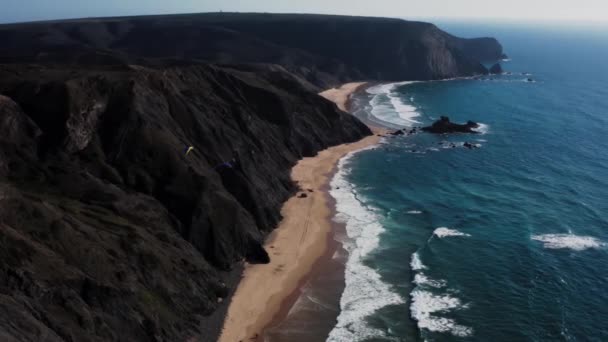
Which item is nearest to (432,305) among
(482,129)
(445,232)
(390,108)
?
(445,232)

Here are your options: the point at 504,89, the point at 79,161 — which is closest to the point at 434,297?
the point at 79,161

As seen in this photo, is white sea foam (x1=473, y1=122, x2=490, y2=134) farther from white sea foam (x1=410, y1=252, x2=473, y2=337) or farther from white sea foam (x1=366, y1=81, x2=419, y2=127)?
white sea foam (x1=410, y1=252, x2=473, y2=337)

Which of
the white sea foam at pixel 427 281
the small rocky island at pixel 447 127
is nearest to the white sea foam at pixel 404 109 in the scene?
the small rocky island at pixel 447 127

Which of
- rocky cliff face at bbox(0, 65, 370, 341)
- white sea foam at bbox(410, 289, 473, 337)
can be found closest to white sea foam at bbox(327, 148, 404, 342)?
white sea foam at bbox(410, 289, 473, 337)

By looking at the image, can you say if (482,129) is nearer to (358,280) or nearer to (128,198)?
(358,280)

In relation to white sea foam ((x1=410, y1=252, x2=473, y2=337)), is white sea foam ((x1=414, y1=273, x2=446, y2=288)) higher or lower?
higher

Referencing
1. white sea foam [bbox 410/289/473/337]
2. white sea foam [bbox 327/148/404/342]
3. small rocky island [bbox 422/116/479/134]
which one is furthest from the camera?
small rocky island [bbox 422/116/479/134]

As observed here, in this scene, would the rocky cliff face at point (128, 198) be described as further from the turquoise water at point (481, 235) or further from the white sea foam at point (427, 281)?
the white sea foam at point (427, 281)
